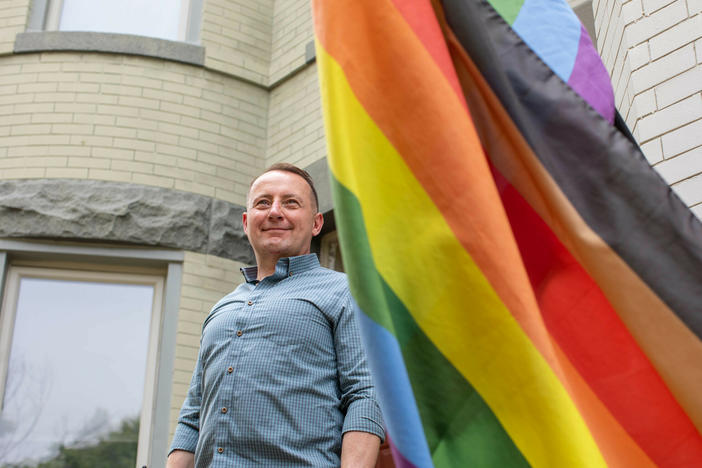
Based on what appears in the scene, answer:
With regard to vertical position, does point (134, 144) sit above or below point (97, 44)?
below

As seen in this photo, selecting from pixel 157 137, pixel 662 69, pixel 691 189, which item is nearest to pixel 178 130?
pixel 157 137

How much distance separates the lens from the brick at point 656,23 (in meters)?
3.22

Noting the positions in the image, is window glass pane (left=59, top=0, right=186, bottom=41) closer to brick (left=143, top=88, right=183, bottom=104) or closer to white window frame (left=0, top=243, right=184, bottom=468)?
brick (left=143, top=88, right=183, bottom=104)

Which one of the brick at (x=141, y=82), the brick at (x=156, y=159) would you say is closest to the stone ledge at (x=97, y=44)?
the brick at (x=141, y=82)

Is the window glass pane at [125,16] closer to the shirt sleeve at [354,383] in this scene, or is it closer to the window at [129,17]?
the window at [129,17]

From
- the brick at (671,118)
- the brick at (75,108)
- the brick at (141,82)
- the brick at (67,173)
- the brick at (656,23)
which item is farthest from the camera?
the brick at (141,82)

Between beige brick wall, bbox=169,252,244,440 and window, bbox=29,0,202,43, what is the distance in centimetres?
176

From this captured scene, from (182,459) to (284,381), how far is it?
0.47m

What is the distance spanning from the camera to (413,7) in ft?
3.70

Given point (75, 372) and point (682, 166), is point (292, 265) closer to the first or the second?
point (682, 166)

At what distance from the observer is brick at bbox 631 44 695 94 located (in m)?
3.13

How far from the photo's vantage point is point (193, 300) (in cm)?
545

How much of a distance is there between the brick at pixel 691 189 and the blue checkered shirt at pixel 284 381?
136 centimetres

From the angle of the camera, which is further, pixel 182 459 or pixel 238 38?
pixel 238 38
